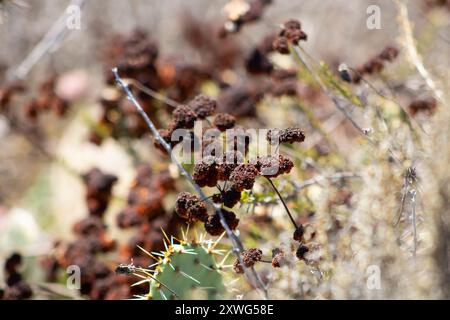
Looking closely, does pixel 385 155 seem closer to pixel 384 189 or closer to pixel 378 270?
pixel 384 189

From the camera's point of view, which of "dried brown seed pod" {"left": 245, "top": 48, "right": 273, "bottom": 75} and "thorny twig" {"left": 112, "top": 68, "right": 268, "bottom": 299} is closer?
"thorny twig" {"left": 112, "top": 68, "right": 268, "bottom": 299}

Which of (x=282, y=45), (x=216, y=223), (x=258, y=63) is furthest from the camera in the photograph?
(x=258, y=63)

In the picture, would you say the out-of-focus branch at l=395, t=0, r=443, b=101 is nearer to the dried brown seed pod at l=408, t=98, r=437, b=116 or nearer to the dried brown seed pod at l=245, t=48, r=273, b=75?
the dried brown seed pod at l=408, t=98, r=437, b=116

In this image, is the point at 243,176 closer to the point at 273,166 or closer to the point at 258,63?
the point at 273,166

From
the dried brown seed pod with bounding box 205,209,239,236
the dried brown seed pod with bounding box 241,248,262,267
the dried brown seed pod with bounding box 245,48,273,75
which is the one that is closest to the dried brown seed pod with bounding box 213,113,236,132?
the dried brown seed pod with bounding box 205,209,239,236

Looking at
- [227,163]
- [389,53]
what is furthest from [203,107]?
[389,53]
